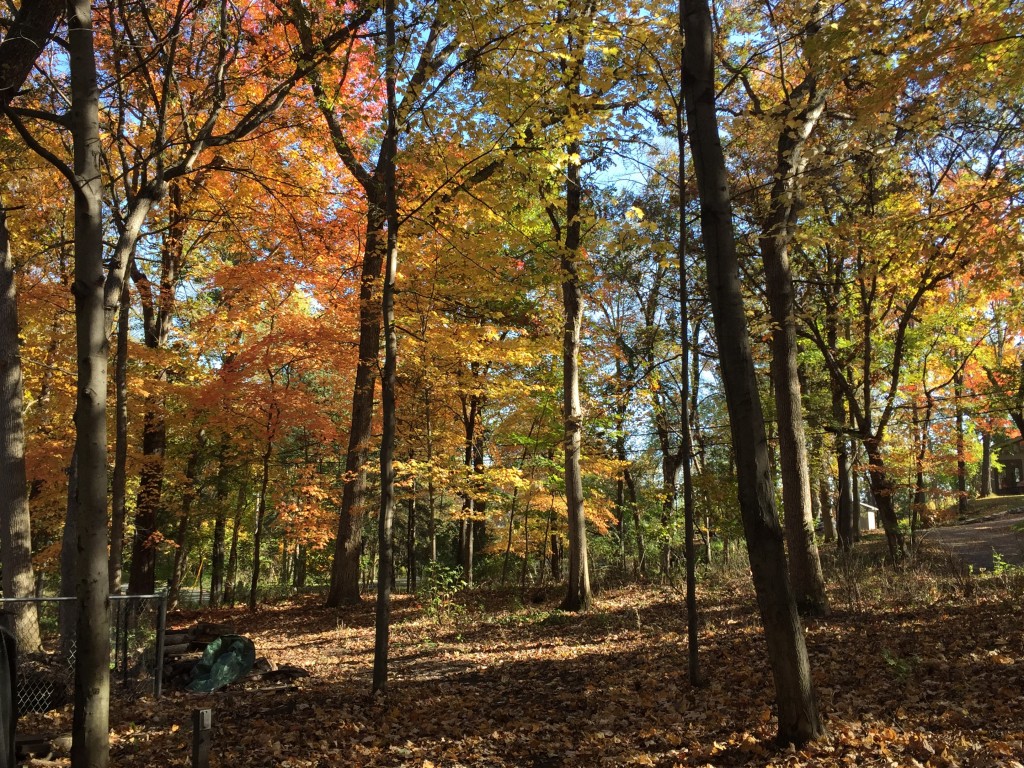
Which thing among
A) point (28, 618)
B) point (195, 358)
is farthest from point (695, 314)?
point (195, 358)

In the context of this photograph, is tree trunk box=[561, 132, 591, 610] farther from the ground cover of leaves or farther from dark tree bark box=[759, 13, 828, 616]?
dark tree bark box=[759, 13, 828, 616]

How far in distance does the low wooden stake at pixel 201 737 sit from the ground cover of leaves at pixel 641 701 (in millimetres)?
1051

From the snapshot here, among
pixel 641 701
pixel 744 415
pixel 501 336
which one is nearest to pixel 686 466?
pixel 744 415

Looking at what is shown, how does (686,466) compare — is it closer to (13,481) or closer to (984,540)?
(13,481)

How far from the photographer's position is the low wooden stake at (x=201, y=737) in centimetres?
379

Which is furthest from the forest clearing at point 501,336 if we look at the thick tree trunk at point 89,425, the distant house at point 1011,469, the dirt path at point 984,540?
the distant house at point 1011,469

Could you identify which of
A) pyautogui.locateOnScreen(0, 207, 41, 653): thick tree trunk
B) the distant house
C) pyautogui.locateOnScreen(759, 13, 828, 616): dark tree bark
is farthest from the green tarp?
the distant house

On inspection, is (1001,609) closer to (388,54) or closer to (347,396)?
(388,54)

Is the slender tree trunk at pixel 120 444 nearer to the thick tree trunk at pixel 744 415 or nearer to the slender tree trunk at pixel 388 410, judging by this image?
the slender tree trunk at pixel 388 410

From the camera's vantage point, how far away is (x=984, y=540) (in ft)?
63.1

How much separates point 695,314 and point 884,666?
6340 mm

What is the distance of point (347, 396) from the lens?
20656mm

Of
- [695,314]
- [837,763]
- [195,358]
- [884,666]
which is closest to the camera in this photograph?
[837,763]

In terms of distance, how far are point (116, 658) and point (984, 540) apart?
2264 centimetres
